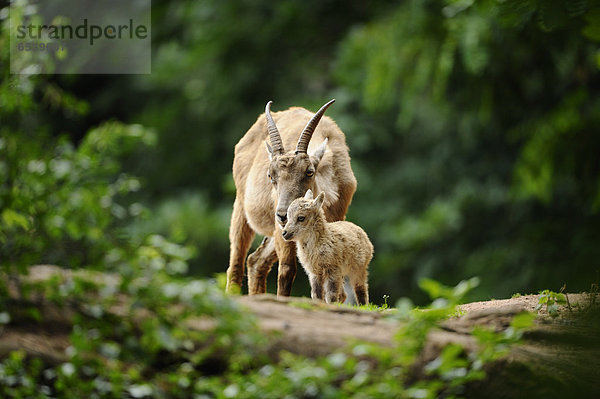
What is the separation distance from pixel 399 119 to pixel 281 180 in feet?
28.1

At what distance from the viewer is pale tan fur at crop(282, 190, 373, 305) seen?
6.13 m

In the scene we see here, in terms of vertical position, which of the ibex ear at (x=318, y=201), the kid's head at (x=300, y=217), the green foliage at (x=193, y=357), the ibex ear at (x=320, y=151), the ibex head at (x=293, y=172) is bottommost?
the green foliage at (x=193, y=357)

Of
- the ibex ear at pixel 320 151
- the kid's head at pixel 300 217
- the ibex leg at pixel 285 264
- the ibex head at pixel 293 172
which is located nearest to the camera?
the kid's head at pixel 300 217

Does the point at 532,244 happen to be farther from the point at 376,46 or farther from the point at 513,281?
the point at 376,46

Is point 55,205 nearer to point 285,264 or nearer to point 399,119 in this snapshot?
point 285,264

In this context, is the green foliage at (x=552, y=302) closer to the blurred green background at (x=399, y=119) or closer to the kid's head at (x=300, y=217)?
the kid's head at (x=300, y=217)

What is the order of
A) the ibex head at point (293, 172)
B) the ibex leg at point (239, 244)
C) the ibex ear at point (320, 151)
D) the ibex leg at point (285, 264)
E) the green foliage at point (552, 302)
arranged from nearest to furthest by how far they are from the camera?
the green foliage at point (552, 302) < the ibex head at point (293, 172) < the ibex ear at point (320, 151) < the ibex leg at point (285, 264) < the ibex leg at point (239, 244)

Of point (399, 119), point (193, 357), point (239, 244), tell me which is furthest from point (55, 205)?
point (399, 119)

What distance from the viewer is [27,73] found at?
4789 millimetres

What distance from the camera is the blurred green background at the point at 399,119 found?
413 inches

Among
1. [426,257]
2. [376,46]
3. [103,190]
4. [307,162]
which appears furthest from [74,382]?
[426,257]

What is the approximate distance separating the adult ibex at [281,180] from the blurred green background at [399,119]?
1666mm

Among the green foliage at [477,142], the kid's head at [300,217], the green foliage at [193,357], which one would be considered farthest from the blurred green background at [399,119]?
the kid's head at [300,217]

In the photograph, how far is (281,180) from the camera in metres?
6.43
